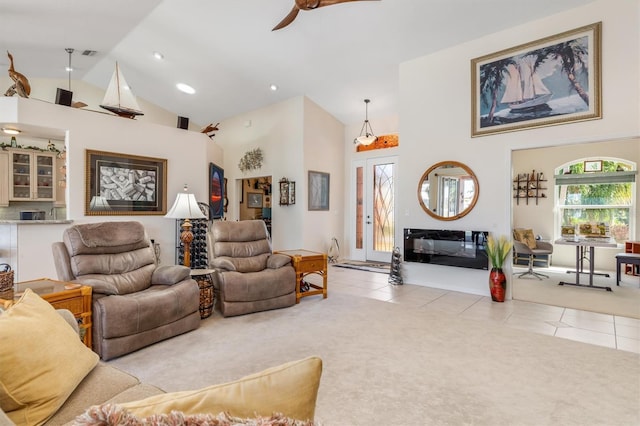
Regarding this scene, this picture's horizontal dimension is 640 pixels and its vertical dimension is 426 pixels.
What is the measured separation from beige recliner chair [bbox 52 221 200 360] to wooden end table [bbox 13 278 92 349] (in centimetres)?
6

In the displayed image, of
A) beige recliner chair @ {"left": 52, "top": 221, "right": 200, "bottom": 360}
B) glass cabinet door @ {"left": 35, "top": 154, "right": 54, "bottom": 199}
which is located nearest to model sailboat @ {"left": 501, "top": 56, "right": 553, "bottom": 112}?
beige recliner chair @ {"left": 52, "top": 221, "right": 200, "bottom": 360}

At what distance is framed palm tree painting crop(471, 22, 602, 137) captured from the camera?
388 centimetres

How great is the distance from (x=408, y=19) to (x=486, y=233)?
119 inches

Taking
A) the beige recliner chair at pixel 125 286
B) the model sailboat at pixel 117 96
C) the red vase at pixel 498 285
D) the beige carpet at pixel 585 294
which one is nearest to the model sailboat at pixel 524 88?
the red vase at pixel 498 285

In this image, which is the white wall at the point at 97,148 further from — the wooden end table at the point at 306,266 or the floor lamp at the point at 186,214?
the wooden end table at the point at 306,266

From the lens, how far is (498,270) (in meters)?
4.38

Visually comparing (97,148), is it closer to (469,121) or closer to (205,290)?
(205,290)

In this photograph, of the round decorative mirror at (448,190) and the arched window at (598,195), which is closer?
the round decorative mirror at (448,190)

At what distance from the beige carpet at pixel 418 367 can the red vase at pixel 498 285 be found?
3.28 ft

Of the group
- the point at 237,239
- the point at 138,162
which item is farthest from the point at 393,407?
the point at 138,162

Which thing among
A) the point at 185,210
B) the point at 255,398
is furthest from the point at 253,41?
the point at 255,398

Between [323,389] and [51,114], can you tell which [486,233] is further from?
[51,114]

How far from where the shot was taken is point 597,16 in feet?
12.5

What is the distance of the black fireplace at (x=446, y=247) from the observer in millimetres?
4660
